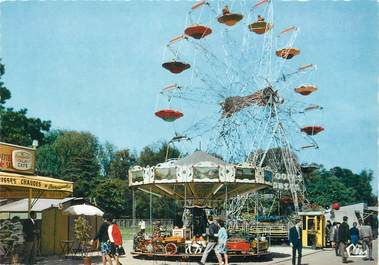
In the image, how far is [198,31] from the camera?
1415 inches

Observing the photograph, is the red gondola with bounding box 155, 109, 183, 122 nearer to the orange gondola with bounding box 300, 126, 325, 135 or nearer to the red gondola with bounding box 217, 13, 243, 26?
the red gondola with bounding box 217, 13, 243, 26

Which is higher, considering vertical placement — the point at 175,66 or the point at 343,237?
the point at 175,66

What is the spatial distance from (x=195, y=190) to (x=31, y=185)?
10.5 metres

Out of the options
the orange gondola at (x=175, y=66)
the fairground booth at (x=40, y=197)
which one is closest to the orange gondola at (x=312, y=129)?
the orange gondola at (x=175, y=66)

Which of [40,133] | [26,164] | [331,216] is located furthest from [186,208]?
[40,133]

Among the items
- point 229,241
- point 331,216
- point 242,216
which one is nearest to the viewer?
point 229,241

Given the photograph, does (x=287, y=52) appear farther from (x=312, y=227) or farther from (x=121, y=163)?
(x=121, y=163)

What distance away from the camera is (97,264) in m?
19.8

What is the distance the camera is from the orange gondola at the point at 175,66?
36688mm

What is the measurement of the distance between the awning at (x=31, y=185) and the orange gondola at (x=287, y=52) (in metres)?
27.7

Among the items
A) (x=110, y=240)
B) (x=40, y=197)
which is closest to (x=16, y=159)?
(x=40, y=197)

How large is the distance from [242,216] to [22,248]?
91.8ft

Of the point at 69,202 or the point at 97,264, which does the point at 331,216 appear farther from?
the point at 97,264

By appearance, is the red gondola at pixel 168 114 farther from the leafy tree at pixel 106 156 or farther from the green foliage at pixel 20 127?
the leafy tree at pixel 106 156
